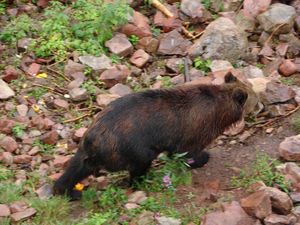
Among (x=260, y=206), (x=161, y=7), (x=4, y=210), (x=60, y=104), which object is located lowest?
(x=4, y=210)

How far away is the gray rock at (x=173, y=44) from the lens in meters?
8.34

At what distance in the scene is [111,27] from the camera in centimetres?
833

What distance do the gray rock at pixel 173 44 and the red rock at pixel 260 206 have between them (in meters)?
2.96

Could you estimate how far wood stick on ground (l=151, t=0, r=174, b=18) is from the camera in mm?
8797

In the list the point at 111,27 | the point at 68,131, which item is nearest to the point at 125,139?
the point at 68,131

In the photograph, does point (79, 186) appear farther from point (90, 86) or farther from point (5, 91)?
point (5, 91)

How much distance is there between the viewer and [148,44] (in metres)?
8.35

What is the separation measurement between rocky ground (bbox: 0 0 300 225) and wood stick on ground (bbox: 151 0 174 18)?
26 millimetres

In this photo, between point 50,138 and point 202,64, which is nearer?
point 50,138

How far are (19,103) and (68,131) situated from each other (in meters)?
0.71

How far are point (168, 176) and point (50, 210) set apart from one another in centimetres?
A: 115

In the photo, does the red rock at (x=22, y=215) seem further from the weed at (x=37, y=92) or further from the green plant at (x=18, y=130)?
the weed at (x=37, y=92)

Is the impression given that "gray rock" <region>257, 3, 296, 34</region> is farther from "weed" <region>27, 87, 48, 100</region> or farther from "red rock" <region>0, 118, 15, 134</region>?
"red rock" <region>0, 118, 15, 134</region>

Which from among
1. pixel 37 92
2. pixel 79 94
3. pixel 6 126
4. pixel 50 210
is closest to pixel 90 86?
pixel 79 94
